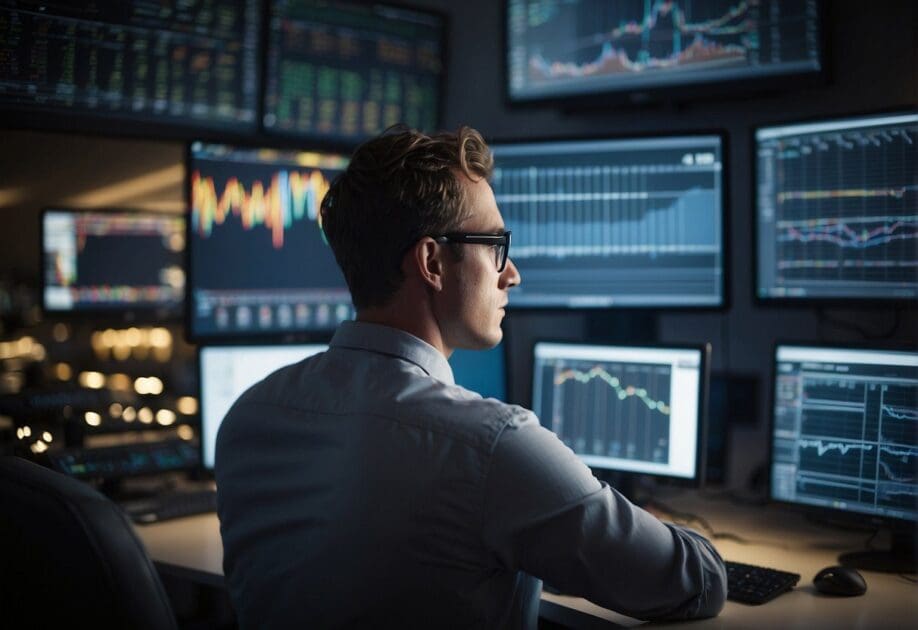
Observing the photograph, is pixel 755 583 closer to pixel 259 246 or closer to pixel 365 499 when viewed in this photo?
pixel 365 499

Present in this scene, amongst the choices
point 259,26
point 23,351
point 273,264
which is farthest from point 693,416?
point 23,351

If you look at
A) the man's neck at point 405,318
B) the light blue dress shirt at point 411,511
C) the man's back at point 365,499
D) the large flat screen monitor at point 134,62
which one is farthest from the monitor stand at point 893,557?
the large flat screen monitor at point 134,62

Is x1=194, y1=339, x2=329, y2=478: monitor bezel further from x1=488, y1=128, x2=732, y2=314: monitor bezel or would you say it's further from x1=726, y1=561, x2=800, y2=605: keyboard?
x1=726, y1=561, x2=800, y2=605: keyboard

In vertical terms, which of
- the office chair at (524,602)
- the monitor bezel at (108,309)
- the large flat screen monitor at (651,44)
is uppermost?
the large flat screen monitor at (651,44)

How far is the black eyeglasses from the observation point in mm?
1232

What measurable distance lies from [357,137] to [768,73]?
1.04 metres

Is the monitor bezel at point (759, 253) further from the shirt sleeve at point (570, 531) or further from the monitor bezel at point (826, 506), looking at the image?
the shirt sleeve at point (570, 531)

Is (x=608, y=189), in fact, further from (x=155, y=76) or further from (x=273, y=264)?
(x=155, y=76)

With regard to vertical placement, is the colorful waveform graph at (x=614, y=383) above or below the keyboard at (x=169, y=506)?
above

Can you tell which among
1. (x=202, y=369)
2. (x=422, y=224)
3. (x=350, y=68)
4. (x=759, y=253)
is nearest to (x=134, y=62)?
(x=350, y=68)

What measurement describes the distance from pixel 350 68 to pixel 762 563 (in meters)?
1.57

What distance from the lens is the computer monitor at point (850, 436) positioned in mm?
1572

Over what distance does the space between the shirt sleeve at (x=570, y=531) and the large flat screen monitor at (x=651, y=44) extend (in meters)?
1.22

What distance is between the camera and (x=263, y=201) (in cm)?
210
